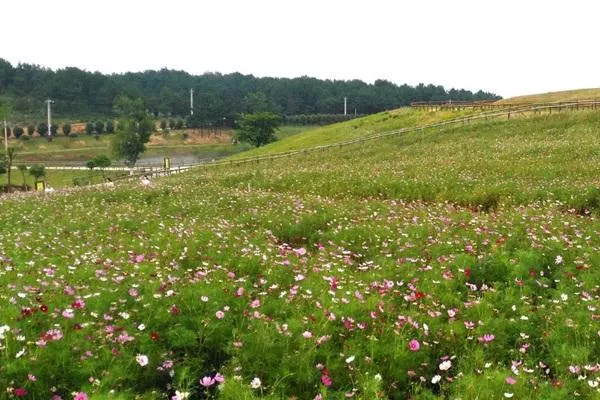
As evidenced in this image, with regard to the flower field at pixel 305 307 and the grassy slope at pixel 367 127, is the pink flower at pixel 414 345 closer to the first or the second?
Result: the flower field at pixel 305 307

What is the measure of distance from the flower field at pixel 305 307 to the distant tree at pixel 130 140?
351 ft

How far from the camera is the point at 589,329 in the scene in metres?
7.71

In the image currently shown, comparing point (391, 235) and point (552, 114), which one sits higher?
point (552, 114)

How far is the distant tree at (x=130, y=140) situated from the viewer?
11894cm

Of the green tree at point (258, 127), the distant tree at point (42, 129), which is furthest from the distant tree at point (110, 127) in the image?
the green tree at point (258, 127)

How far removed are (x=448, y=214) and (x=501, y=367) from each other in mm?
10116

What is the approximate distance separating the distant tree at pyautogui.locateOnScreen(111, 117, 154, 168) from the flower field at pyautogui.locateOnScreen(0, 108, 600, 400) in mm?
106967

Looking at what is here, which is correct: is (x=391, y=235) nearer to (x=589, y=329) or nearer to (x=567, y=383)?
(x=589, y=329)

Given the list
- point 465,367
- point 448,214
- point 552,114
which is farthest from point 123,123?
point 465,367

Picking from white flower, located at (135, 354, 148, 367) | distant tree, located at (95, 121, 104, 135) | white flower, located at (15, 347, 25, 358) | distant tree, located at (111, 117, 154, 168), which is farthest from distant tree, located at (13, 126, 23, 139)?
white flower, located at (135, 354, 148, 367)

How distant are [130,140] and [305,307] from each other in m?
118

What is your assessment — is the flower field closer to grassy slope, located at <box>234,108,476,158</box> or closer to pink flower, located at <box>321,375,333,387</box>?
pink flower, located at <box>321,375,333,387</box>

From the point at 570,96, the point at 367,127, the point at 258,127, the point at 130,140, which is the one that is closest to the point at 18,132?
the point at 130,140

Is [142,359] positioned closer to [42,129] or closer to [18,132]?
[18,132]
